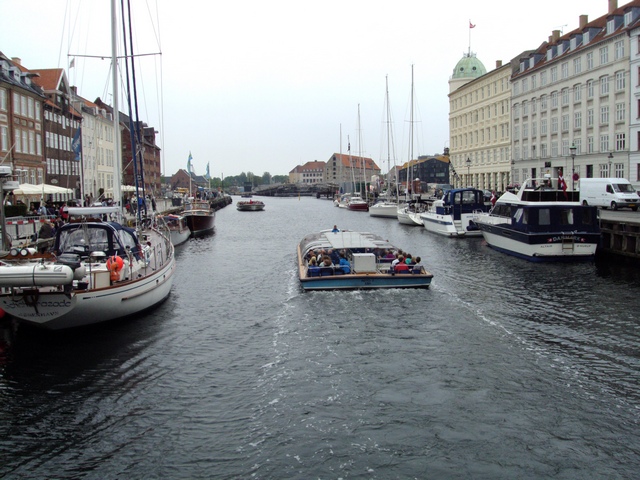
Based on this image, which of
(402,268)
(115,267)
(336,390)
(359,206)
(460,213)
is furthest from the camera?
(359,206)

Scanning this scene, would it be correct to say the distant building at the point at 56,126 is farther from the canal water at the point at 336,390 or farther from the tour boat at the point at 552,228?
the canal water at the point at 336,390

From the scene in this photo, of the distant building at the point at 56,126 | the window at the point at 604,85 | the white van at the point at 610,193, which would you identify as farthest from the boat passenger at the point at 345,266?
the window at the point at 604,85

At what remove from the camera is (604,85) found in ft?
196

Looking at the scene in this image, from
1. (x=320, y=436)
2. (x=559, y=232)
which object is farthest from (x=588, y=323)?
(x=559, y=232)

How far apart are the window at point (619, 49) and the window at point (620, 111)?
437 cm

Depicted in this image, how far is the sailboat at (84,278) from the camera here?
51.9ft

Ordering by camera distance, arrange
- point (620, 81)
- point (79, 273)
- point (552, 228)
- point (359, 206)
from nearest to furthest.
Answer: point (79, 273)
point (552, 228)
point (620, 81)
point (359, 206)

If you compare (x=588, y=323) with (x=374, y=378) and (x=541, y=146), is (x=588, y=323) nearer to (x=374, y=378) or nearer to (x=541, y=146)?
(x=374, y=378)

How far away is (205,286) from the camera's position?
27516 mm

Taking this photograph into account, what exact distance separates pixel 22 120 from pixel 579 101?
182 feet

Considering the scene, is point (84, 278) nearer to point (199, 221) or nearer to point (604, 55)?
point (199, 221)

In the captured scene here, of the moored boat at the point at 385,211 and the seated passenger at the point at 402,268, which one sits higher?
the moored boat at the point at 385,211

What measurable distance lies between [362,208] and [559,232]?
69793 mm

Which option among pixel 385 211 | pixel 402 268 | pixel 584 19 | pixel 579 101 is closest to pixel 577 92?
pixel 579 101
